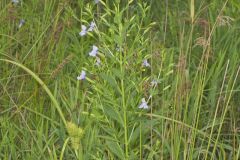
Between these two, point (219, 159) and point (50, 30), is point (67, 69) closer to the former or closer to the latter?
point (50, 30)

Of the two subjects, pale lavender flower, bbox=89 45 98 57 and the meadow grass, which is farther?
pale lavender flower, bbox=89 45 98 57

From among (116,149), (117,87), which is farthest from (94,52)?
(116,149)

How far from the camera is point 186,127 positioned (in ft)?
8.29

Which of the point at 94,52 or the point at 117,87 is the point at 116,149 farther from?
the point at 94,52

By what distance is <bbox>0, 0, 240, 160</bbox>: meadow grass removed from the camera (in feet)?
7.57

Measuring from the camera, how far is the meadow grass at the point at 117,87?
2309mm

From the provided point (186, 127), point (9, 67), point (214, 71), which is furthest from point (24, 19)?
point (186, 127)

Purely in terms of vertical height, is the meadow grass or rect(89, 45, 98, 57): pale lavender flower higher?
rect(89, 45, 98, 57): pale lavender flower

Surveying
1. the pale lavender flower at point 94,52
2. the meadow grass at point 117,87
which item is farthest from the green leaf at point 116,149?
the pale lavender flower at point 94,52

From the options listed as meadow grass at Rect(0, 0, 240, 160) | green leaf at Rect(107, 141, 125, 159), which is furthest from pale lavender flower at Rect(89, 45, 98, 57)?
green leaf at Rect(107, 141, 125, 159)

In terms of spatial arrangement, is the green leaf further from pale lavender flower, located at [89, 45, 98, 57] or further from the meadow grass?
pale lavender flower, located at [89, 45, 98, 57]

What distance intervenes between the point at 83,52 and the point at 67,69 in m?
0.13

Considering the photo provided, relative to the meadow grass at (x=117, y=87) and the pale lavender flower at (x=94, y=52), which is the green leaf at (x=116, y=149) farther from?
the pale lavender flower at (x=94, y=52)

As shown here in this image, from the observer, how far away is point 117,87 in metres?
2.27
